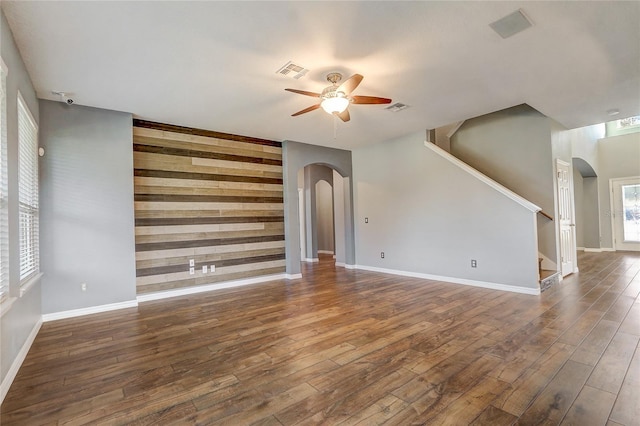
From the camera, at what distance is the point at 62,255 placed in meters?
3.71

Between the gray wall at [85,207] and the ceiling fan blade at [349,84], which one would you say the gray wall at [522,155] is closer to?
the ceiling fan blade at [349,84]

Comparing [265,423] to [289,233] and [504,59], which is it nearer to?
[504,59]

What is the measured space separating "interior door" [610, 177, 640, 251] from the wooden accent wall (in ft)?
29.8

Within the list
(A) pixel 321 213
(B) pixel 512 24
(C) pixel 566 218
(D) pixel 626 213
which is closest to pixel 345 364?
(B) pixel 512 24

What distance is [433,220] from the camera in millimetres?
5453

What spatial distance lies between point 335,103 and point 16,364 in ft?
11.8

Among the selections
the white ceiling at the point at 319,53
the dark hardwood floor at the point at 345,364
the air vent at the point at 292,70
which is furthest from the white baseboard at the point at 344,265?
the air vent at the point at 292,70

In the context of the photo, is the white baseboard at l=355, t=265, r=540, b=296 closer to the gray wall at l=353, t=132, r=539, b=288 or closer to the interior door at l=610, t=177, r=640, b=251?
the gray wall at l=353, t=132, r=539, b=288

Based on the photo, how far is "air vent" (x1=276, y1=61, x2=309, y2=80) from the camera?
3.01m

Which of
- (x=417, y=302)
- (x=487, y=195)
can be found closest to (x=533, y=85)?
(x=487, y=195)

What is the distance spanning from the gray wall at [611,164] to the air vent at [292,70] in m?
9.55

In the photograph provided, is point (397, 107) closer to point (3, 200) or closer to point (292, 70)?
point (292, 70)

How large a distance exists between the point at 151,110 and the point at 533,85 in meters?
4.88

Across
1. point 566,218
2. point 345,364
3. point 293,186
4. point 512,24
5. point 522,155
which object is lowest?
point 345,364
